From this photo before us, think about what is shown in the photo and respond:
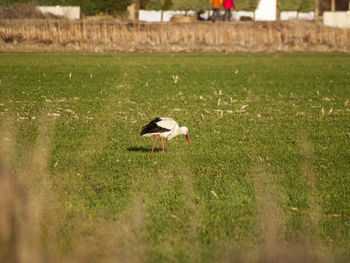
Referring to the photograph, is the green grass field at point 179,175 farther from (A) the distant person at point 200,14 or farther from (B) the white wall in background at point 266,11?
(B) the white wall in background at point 266,11

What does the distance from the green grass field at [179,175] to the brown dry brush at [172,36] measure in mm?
19581

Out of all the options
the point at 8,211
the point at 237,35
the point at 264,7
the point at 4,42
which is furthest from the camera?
the point at 264,7

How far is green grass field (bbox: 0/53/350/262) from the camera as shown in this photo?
16.8ft

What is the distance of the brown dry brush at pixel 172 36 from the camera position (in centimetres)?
3631

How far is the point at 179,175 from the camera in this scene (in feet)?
25.0

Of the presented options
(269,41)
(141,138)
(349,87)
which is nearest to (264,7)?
(269,41)

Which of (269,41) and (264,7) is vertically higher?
(264,7)

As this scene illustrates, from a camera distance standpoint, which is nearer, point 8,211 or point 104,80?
point 8,211

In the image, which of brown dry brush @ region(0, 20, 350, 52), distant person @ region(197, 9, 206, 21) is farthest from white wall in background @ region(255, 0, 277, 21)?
brown dry brush @ region(0, 20, 350, 52)

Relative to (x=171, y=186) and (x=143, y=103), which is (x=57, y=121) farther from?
(x=171, y=186)

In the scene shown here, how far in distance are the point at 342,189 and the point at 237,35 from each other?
111 feet

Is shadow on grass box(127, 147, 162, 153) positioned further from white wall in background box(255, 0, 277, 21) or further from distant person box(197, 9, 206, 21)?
white wall in background box(255, 0, 277, 21)

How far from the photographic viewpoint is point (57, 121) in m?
11.8

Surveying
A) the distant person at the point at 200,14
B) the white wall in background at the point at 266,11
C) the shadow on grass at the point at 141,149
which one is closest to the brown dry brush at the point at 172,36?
the distant person at the point at 200,14
